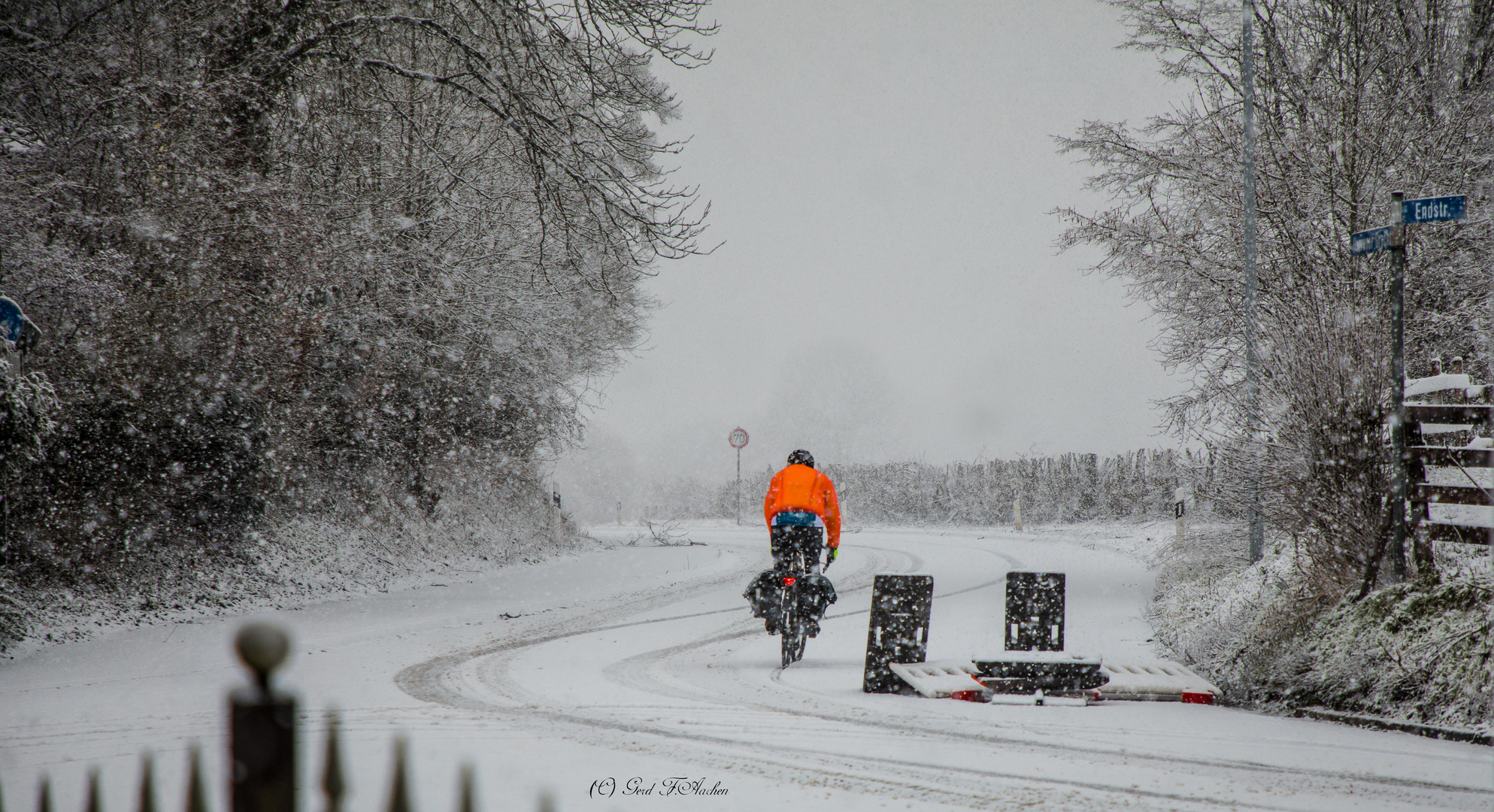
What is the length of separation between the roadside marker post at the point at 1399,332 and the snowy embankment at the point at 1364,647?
38 centimetres

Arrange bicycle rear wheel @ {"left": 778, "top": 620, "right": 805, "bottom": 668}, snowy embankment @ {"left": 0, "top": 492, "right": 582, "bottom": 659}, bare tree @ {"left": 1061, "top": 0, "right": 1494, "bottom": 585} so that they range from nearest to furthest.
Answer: bare tree @ {"left": 1061, "top": 0, "right": 1494, "bottom": 585}
bicycle rear wheel @ {"left": 778, "top": 620, "right": 805, "bottom": 668}
snowy embankment @ {"left": 0, "top": 492, "right": 582, "bottom": 659}

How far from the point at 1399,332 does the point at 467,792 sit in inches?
282

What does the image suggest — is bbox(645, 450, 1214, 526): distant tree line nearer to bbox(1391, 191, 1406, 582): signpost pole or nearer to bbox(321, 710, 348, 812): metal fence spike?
bbox(1391, 191, 1406, 582): signpost pole

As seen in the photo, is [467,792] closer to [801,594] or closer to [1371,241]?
[801,594]

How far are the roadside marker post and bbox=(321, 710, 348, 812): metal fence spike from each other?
6906 mm

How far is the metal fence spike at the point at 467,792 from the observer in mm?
1195

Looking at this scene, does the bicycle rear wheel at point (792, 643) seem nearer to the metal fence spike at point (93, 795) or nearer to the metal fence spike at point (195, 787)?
the metal fence spike at point (93, 795)

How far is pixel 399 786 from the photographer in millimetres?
1191

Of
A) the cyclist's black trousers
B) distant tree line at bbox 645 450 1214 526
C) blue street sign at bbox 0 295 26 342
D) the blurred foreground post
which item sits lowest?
distant tree line at bbox 645 450 1214 526

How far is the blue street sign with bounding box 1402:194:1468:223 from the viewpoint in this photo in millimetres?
6273

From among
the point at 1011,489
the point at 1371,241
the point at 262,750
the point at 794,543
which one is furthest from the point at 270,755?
the point at 1011,489

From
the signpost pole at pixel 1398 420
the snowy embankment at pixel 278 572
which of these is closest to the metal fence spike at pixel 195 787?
the signpost pole at pixel 1398 420

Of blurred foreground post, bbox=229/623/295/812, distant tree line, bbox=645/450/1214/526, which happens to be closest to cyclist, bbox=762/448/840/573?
blurred foreground post, bbox=229/623/295/812

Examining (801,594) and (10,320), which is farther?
(801,594)
